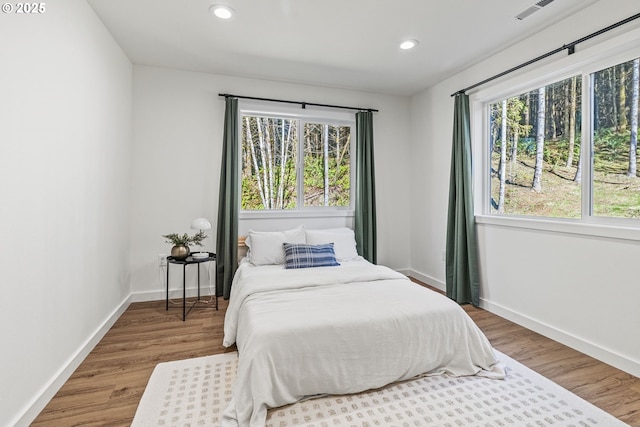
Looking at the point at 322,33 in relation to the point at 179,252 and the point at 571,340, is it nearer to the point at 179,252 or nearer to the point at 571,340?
the point at 179,252

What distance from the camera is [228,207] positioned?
3646mm

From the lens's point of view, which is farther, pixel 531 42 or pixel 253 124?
pixel 253 124

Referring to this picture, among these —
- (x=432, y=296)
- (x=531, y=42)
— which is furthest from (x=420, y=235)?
(x=531, y=42)

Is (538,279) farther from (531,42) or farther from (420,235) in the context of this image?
(531,42)

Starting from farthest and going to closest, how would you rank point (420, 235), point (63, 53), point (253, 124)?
1. point (420, 235)
2. point (253, 124)
3. point (63, 53)

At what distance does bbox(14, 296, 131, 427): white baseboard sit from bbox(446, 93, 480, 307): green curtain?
3480 millimetres

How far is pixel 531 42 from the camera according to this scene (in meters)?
2.79

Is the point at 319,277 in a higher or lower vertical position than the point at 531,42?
lower

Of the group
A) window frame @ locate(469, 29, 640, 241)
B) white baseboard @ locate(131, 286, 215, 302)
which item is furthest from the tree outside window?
window frame @ locate(469, 29, 640, 241)

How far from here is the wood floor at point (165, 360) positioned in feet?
5.76

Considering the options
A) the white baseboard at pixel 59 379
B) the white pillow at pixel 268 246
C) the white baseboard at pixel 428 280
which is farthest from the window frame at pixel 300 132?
the white baseboard at pixel 59 379

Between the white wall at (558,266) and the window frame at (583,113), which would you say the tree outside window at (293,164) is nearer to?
the white wall at (558,266)

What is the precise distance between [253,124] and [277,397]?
317 centimetres

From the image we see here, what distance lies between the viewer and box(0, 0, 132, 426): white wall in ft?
4.97
